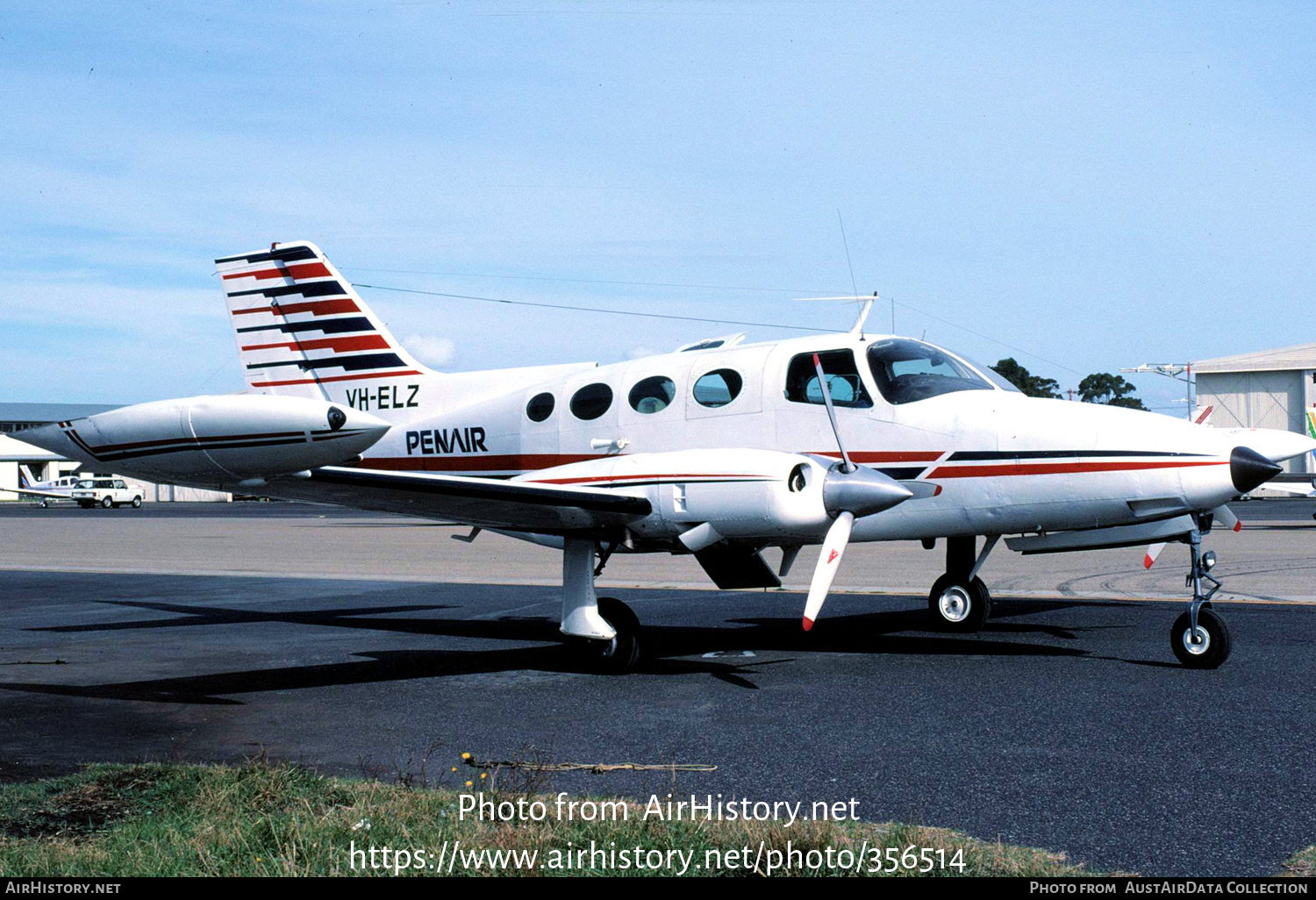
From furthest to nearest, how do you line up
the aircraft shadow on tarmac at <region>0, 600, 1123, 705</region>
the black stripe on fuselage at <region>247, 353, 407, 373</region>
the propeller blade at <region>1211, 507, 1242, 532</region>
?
the black stripe on fuselage at <region>247, 353, 407, 373</region> → the propeller blade at <region>1211, 507, 1242, 532</region> → the aircraft shadow on tarmac at <region>0, 600, 1123, 705</region>

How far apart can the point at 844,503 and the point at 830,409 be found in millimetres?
1257

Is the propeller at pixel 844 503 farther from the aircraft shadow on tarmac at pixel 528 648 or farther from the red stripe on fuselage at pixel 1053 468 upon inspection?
the red stripe on fuselage at pixel 1053 468

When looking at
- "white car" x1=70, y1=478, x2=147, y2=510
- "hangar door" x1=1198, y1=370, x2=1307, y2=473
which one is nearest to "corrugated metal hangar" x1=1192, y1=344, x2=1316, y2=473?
"hangar door" x1=1198, y1=370, x2=1307, y2=473

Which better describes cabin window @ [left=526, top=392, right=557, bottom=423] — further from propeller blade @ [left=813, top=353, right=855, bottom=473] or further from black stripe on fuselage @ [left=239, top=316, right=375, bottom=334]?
black stripe on fuselage @ [left=239, top=316, right=375, bottom=334]

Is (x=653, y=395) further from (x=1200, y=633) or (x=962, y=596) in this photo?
(x=1200, y=633)

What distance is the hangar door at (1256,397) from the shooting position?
10106 cm

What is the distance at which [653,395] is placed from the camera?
1265cm

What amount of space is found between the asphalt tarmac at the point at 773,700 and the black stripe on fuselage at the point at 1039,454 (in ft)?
6.47

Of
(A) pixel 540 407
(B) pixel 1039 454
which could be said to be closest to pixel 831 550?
(B) pixel 1039 454

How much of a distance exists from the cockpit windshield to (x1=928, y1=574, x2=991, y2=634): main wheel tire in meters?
3.00

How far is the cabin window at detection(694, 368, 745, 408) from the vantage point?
12242mm

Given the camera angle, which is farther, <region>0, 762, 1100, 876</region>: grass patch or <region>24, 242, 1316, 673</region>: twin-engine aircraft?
<region>24, 242, 1316, 673</region>: twin-engine aircraft

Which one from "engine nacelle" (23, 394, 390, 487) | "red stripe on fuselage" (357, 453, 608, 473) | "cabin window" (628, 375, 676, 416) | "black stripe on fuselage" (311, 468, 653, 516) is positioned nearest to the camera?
"engine nacelle" (23, 394, 390, 487)

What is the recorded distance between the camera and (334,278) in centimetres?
1617
